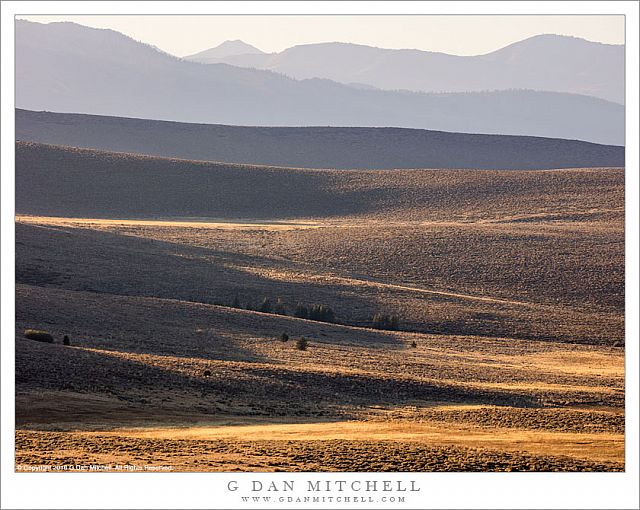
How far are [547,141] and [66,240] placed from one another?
266 feet

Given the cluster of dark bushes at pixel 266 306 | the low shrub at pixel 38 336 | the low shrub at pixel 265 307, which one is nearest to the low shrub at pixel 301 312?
the cluster of dark bushes at pixel 266 306

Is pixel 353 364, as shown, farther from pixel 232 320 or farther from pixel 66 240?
pixel 66 240

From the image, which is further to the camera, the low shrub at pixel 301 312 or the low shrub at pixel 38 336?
the low shrub at pixel 301 312

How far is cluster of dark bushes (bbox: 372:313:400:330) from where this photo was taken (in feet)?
132

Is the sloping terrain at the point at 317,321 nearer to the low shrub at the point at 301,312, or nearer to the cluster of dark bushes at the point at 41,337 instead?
the cluster of dark bushes at the point at 41,337

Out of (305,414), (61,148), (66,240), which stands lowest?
(305,414)

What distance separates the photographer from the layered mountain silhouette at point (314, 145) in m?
112

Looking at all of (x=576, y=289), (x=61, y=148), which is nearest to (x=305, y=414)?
(x=576, y=289)

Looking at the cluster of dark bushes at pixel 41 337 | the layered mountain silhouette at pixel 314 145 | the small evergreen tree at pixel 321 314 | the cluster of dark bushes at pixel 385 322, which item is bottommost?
the cluster of dark bushes at pixel 385 322

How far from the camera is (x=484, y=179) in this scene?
8475 cm

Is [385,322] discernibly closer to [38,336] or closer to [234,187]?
[38,336]

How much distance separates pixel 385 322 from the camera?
40531 millimetres

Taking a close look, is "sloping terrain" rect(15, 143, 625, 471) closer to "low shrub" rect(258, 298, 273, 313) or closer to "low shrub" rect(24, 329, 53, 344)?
"low shrub" rect(24, 329, 53, 344)

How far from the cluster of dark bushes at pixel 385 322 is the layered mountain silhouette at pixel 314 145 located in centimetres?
7075
